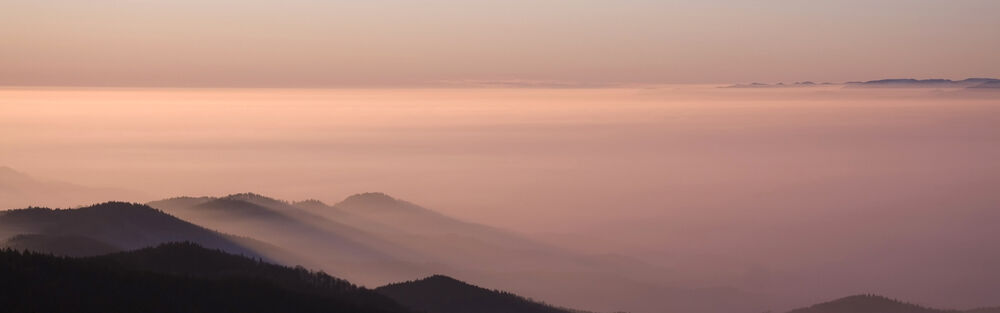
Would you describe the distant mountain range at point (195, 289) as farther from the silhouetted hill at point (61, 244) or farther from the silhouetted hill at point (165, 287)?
the silhouetted hill at point (61, 244)

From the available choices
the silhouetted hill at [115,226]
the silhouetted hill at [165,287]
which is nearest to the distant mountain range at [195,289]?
the silhouetted hill at [165,287]

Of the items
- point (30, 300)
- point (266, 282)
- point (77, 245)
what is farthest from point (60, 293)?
point (77, 245)

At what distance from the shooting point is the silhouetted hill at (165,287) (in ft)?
219

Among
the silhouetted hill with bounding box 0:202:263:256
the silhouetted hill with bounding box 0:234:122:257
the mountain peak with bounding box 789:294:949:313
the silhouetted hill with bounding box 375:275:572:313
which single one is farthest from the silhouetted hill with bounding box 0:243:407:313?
the mountain peak with bounding box 789:294:949:313

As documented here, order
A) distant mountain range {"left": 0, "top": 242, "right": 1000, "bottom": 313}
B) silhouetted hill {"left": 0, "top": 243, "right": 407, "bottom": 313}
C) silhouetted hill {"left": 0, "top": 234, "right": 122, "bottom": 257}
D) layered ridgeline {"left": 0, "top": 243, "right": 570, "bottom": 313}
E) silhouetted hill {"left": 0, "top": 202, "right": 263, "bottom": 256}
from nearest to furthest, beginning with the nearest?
silhouetted hill {"left": 0, "top": 243, "right": 407, "bottom": 313}
layered ridgeline {"left": 0, "top": 243, "right": 570, "bottom": 313}
distant mountain range {"left": 0, "top": 242, "right": 1000, "bottom": 313}
silhouetted hill {"left": 0, "top": 234, "right": 122, "bottom": 257}
silhouetted hill {"left": 0, "top": 202, "right": 263, "bottom": 256}

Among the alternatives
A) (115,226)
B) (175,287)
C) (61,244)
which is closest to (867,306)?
(175,287)

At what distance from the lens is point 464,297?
115062mm

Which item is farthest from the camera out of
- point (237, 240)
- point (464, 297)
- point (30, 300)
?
point (237, 240)

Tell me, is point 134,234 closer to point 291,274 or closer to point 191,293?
point 291,274

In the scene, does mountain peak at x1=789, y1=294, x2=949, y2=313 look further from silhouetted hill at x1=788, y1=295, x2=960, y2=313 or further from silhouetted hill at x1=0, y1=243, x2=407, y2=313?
silhouetted hill at x1=0, y1=243, x2=407, y2=313

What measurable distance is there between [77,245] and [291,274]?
5219 centimetres

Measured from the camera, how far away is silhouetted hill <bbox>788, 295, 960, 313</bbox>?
147 m

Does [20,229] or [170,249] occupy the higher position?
[20,229]

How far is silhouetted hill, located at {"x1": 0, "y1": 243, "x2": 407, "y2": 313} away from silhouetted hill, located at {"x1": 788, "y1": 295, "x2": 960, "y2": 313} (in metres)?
78.1
